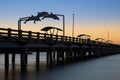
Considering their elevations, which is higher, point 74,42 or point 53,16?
point 53,16

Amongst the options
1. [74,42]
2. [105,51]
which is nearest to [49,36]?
[74,42]

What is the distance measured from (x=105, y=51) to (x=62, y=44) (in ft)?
132

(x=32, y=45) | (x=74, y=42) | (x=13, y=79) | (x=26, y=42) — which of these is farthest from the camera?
(x=74, y=42)

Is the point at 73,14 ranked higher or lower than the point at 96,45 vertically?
higher

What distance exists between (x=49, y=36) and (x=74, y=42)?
442 inches

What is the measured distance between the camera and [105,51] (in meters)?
81.0

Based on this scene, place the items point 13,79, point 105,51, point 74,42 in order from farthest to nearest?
point 105,51 < point 74,42 < point 13,79

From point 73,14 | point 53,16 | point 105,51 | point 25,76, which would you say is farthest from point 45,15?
point 105,51

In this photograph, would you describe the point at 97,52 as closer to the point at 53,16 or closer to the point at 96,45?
the point at 96,45

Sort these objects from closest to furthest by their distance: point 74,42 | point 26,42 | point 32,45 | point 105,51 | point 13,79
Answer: point 13,79, point 26,42, point 32,45, point 74,42, point 105,51

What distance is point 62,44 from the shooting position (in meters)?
41.9

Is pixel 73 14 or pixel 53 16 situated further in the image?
pixel 73 14

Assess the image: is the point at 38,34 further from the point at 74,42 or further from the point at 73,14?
the point at 73,14

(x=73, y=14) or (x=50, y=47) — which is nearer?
(x=50, y=47)
